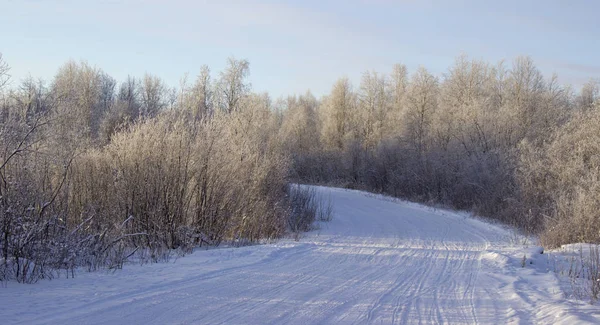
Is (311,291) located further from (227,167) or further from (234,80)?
(234,80)

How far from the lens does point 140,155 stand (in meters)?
12.8

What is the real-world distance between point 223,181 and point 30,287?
7.73 metres

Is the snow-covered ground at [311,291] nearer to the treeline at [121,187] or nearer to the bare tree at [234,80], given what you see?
the treeline at [121,187]

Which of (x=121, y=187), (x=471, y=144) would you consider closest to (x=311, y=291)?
(x=121, y=187)

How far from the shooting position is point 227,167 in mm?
14516

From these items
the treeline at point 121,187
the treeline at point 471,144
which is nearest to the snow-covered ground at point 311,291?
the treeline at point 121,187

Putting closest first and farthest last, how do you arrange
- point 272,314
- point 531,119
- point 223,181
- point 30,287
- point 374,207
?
1. point 272,314
2. point 30,287
3. point 223,181
4. point 374,207
5. point 531,119

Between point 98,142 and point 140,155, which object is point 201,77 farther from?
point 140,155

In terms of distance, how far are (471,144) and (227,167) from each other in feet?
93.1

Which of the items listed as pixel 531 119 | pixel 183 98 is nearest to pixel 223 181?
pixel 183 98

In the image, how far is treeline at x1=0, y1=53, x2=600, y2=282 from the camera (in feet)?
29.2

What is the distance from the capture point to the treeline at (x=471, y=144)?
2070 centimetres

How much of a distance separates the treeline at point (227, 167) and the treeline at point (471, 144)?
135 mm

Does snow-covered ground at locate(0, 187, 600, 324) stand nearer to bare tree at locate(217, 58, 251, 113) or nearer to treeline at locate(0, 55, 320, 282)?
treeline at locate(0, 55, 320, 282)
